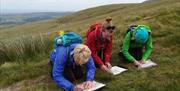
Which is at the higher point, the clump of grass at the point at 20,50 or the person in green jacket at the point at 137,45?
the person in green jacket at the point at 137,45

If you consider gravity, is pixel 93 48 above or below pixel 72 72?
above

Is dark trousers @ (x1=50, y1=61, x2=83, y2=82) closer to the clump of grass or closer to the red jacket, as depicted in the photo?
the red jacket

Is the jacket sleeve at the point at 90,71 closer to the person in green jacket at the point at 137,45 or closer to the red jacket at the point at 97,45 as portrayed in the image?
the red jacket at the point at 97,45

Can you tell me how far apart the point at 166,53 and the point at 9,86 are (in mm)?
4355

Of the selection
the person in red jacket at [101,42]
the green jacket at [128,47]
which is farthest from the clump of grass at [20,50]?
the green jacket at [128,47]

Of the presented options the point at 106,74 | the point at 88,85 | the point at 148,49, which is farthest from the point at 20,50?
the point at 148,49

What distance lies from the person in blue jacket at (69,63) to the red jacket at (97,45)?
822mm

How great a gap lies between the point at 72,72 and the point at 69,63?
50 cm

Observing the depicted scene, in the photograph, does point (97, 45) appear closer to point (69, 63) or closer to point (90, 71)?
point (90, 71)

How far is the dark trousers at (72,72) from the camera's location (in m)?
6.51

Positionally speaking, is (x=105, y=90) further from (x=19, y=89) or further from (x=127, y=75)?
(x=19, y=89)

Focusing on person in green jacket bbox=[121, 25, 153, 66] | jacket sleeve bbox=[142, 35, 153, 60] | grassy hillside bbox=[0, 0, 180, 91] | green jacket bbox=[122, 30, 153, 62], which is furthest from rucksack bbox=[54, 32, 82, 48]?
jacket sleeve bbox=[142, 35, 153, 60]

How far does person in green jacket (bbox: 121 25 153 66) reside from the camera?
24.1 feet

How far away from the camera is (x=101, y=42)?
762 cm
